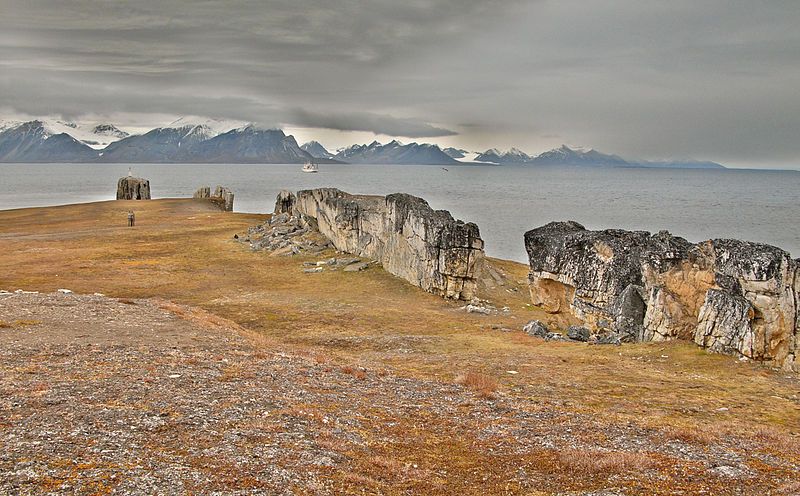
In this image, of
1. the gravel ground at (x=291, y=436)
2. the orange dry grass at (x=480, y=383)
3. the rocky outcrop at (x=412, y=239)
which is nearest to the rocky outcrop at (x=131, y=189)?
the rocky outcrop at (x=412, y=239)

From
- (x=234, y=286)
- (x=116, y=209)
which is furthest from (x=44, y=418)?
(x=116, y=209)

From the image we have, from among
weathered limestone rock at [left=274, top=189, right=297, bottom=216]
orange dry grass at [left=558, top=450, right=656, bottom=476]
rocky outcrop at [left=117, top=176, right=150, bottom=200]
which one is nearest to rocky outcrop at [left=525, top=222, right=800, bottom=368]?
orange dry grass at [left=558, top=450, right=656, bottom=476]

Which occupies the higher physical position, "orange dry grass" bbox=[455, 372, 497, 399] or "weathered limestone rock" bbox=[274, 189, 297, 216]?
"weathered limestone rock" bbox=[274, 189, 297, 216]

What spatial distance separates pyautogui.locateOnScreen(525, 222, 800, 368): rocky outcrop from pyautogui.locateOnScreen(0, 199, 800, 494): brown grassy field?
154 cm

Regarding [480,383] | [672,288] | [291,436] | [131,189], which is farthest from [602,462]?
[131,189]

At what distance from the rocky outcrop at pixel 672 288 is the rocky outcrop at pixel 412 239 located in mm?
6905

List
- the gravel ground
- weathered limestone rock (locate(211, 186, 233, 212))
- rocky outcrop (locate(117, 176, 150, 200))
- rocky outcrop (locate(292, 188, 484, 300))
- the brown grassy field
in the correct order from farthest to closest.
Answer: rocky outcrop (locate(117, 176, 150, 200)), weathered limestone rock (locate(211, 186, 233, 212)), rocky outcrop (locate(292, 188, 484, 300)), the brown grassy field, the gravel ground

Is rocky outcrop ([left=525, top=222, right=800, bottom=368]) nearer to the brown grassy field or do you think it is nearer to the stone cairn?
the brown grassy field

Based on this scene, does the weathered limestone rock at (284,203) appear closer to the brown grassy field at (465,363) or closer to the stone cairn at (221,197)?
the brown grassy field at (465,363)

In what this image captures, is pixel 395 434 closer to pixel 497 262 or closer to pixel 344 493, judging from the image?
pixel 344 493

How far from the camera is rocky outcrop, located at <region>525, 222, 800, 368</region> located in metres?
28.0

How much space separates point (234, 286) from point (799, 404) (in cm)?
3728

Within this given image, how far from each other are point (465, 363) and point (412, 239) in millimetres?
23915

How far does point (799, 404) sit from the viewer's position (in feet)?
71.6
